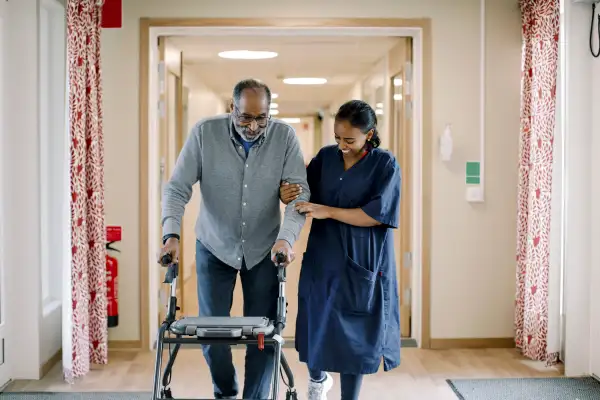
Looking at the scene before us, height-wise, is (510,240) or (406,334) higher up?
(510,240)

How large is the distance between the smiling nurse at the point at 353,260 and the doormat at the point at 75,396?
1.11 meters

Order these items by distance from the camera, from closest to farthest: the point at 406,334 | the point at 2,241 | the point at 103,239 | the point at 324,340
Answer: the point at 324,340
the point at 2,241
the point at 103,239
the point at 406,334

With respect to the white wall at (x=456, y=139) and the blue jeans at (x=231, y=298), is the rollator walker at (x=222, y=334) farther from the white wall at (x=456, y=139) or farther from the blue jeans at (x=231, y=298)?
the white wall at (x=456, y=139)

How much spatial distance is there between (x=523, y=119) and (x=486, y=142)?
25cm

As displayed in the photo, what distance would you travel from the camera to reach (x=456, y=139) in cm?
431

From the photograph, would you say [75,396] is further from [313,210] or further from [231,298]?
[313,210]

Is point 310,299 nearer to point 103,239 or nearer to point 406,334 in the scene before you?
point 103,239

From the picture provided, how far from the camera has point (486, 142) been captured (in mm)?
4312

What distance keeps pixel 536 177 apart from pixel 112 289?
99.5 inches

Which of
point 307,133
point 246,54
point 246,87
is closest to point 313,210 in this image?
point 246,87

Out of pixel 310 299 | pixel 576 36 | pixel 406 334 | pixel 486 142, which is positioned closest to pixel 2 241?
pixel 310 299

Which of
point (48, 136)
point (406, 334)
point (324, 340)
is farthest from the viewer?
point (406, 334)

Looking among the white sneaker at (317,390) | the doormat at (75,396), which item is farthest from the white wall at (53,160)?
the white sneaker at (317,390)

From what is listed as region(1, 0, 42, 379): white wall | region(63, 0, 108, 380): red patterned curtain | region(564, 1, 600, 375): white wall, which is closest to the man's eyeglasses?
region(63, 0, 108, 380): red patterned curtain
